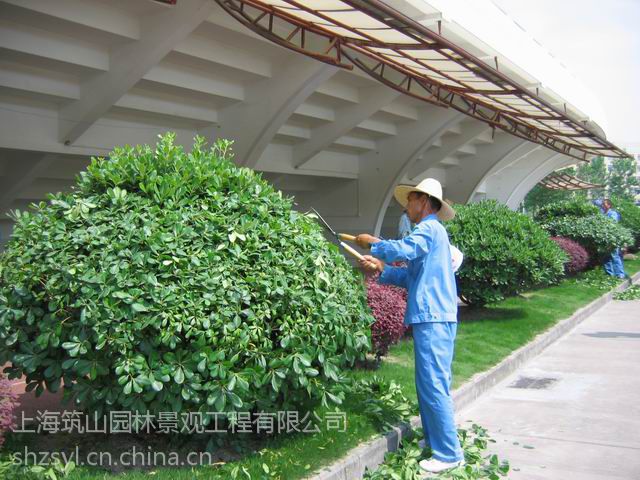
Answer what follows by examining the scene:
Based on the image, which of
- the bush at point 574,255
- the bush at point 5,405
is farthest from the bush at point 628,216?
the bush at point 5,405

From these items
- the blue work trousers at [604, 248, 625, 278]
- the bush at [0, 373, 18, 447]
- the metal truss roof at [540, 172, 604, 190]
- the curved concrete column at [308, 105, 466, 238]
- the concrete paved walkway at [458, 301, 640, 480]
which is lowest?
the concrete paved walkway at [458, 301, 640, 480]

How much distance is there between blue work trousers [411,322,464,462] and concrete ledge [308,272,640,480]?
1.42 feet

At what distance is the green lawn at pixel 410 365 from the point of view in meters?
4.13

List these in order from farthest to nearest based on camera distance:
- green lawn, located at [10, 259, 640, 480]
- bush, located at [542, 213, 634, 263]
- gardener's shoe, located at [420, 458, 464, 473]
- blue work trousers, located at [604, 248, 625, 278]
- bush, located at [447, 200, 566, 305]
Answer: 1. blue work trousers, located at [604, 248, 625, 278]
2. bush, located at [542, 213, 634, 263]
3. bush, located at [447, 200, 566, 305]
4. gardener's shoe, located at [420, 458, 464, 473]
5. green lawn, located at [10, 259, 640, 480]

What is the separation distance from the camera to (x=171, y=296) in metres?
3.90

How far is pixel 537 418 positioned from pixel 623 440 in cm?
82

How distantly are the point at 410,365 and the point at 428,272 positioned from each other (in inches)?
109

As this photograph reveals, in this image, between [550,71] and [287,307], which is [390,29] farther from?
[550,71]

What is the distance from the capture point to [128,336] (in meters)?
3.89

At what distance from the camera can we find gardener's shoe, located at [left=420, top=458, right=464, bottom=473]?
4.59 metres

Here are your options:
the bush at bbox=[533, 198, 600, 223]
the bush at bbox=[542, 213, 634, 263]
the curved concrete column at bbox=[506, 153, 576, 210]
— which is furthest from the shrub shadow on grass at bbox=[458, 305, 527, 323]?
the curved concrete column at bbox=[506, 153, 576, 210]

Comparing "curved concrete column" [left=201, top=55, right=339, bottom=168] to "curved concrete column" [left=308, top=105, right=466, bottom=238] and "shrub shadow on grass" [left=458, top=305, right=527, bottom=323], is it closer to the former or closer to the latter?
"shrub shadow on grass" [left=458, top=305, right=527, bottom=323]

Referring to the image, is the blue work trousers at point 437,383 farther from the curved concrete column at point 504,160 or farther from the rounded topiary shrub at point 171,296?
the curved concrete column at point 504,160

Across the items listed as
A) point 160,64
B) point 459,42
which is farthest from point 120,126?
point 459,42
